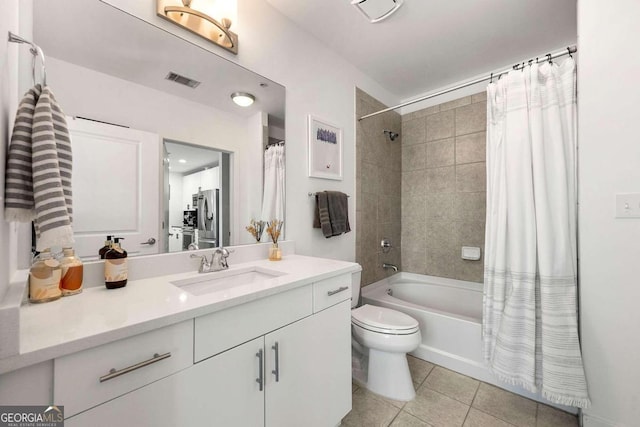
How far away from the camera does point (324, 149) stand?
2.00 meters

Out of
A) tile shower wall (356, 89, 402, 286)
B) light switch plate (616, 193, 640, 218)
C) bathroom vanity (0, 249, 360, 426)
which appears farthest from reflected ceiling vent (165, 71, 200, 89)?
light switch plate (616, 193, 640, 218)

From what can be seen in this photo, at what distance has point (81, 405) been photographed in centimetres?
59

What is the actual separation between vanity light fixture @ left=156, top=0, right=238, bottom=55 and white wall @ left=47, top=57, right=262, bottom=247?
1.18ft

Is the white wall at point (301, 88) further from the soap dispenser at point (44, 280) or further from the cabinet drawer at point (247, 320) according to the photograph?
the soap dispenser at point (44, 280)

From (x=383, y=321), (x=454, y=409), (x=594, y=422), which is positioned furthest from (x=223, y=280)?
(x=594, y=422)

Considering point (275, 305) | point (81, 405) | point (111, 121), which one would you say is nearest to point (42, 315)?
point (81, 405)

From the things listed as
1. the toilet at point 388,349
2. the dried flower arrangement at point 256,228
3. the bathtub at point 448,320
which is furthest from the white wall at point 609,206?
the dried flower arrangement at point 256,228

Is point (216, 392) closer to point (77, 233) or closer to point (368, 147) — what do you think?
point (77, 233)

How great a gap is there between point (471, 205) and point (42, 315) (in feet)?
9.49

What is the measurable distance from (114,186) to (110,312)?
1.89 ft

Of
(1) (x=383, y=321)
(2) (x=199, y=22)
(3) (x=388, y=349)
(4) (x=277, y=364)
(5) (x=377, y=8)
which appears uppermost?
(5) (x=377, y=8)

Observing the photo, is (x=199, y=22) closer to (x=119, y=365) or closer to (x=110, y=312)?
(x=110, y=312)

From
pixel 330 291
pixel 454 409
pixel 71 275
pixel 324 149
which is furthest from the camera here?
pixel 324 149

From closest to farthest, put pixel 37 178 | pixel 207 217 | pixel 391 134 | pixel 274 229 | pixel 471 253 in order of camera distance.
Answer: pixel 37 178
pixel 207 217
pixel 274 229
pixel 471 253
pixel 391 134
